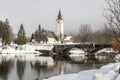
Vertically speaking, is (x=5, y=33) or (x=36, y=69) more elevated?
(x=5, y=33)

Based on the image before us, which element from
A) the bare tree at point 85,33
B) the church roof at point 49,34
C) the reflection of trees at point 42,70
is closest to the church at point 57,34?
the church roof at point 49,34

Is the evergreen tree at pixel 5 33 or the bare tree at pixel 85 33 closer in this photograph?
the evergreen tree at pixel 5 33

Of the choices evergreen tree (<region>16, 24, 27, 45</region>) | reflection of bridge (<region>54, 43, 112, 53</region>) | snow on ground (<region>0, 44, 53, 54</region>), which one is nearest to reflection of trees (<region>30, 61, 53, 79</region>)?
reflection of bridge (<region>54, 43, 112, 53</region>)

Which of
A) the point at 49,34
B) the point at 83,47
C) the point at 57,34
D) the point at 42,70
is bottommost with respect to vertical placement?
the point at 42,70

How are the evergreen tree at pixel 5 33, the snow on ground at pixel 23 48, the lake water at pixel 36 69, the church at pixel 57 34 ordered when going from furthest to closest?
1. the church at pixel 57 34
2. the snow on ground at pixel 23 48
3. the evergreen tree at pixel 5 33
4. the lake water at pixel 36 69

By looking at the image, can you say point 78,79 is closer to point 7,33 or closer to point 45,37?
point 7,33

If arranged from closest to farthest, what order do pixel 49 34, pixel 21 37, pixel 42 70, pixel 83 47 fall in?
pixel 42 70
pixel 83 47
pixel 21 37
pixel 49 34

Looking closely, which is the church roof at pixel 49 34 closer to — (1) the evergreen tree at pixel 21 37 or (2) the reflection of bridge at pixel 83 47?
(1) the evergreen tree at pixel 21 37

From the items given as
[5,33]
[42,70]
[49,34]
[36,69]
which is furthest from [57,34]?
[42,70]

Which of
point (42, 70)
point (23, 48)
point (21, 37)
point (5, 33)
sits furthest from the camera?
point (21, 37)

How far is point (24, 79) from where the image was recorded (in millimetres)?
33219

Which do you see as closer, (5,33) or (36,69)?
(36,69)

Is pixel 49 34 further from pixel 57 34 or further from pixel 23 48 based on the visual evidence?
pixel 23 48

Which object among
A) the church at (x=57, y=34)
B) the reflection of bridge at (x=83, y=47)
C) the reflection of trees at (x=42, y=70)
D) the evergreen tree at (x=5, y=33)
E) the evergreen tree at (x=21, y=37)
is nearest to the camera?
the reflection of trees at (x=42, y=70)
